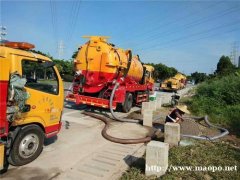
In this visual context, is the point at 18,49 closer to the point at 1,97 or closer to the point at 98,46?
the point at 1,97

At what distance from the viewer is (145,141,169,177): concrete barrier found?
4891 mm

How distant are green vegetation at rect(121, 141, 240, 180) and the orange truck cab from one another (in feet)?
6.93

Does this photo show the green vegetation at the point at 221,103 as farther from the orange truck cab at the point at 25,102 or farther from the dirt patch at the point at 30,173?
the dirt patch at the point at 30,173

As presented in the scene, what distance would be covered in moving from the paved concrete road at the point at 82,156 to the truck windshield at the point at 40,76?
5.02ft

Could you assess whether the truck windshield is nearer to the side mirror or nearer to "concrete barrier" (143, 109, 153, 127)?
the side mirror

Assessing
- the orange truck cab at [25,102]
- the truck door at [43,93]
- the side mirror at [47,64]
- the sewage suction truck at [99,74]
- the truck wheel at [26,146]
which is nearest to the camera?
the orange truck cab at [25,102]

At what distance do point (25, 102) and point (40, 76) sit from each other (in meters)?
0.99

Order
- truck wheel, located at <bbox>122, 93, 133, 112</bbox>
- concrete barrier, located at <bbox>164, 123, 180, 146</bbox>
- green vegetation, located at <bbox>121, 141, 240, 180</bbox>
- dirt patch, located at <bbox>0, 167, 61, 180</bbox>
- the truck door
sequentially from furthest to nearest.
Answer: truck wheel, located at <bbox>122, 93, 133, 112</bbox>
concrete barrier, located at <bbox>164, 123, 180, 146</bbox>
the truck door
green vegetation, located at <bbox>121, 141, 240, 180</bbox>
dirt patch, located at <bbox>0, 167, 61, 180</bbox>

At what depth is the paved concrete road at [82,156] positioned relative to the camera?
5.04 meters

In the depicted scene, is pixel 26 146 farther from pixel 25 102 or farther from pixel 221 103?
pixel 221 103

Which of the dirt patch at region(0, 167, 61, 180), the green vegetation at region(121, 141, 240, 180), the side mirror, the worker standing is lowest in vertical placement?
the dirt patch at region(0, 167, 61, 180)

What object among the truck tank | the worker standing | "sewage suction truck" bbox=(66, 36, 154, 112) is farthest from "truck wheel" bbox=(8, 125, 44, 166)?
the truck tank

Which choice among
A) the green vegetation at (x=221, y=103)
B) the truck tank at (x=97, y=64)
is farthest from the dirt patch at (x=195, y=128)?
the truck tank at (x=97, y=64)

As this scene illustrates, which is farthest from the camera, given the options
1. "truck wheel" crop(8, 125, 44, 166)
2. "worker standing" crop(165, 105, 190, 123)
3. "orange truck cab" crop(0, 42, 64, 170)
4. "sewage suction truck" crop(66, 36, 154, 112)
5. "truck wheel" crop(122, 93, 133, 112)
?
"truck wheel" crop(122, 93, 133, 112)
